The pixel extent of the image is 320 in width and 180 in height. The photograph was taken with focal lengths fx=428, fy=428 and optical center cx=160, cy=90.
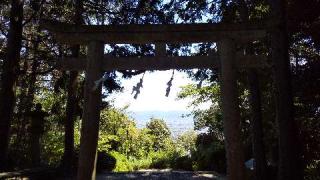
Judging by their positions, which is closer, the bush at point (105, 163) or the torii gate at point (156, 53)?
the torii gate at point (156, 53)

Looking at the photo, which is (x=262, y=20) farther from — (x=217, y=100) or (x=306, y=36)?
(x=217, y=100)

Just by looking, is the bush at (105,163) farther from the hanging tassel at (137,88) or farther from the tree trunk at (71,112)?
the hanging tassel at (137,88)

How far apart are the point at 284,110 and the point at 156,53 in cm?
308

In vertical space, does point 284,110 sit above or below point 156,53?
below

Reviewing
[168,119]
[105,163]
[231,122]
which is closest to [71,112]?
[105,163]

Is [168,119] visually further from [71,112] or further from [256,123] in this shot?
[256,123]

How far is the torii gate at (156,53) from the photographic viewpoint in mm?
7121

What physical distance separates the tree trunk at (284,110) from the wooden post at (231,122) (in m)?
1.96

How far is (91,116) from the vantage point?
7090 mm

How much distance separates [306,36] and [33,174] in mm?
8247

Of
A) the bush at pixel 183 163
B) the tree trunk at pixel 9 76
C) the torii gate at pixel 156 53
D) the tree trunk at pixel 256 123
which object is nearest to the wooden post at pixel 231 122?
the torii gate at pixel 156 53

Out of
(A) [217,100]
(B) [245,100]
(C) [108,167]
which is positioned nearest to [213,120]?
(A) [217,100]

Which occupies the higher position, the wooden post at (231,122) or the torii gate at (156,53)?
the torii gate at (156,53)

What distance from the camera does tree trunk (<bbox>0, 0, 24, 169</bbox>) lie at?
12312 millimetres
